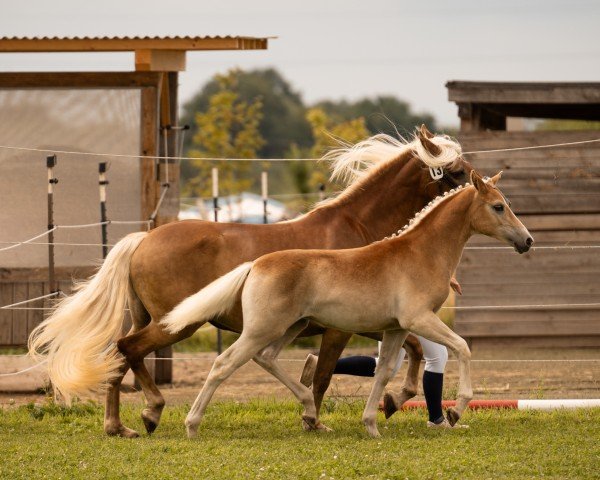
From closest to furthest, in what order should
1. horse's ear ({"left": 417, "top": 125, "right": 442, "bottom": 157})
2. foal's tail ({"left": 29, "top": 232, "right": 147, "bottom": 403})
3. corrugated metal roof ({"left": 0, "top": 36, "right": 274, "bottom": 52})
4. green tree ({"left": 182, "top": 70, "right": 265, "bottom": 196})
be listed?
1. foal's tail ({"left": 29, "top": 232, "right": 147, "bottom": 403})
2. horse's ear ({"left": 417, "top": 125, "right": 442, "bottom": 157})
3. corrugated metal roof ({"left": 0, "top": 36, "right": 274, "bottom": 52})
4. green tree ({"left": 182, "top": 70, "right": 265, "bottom": 196})

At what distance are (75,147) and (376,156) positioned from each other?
4321 mm

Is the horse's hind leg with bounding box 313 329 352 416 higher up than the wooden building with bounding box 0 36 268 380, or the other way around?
the wooden building with bounding box 0 36 268 380

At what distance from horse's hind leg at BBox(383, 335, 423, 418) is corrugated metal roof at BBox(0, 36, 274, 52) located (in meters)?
4.55

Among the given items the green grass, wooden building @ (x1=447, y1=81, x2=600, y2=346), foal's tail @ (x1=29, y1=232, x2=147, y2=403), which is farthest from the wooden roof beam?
the green grass

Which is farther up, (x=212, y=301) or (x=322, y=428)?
(x=212, y=301)

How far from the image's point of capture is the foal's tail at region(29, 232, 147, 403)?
7953 mm

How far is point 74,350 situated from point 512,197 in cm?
666

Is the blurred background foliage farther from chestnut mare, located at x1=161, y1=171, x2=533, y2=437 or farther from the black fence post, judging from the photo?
chestnut mare, located at x1=161, y1=171, x2=533, y2=437

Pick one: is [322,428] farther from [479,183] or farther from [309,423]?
[479,183]

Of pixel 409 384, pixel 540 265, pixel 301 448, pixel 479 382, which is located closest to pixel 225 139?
pixel 540 265

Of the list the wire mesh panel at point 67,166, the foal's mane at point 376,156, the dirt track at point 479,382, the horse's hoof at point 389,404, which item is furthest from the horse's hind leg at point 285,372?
the wire mesh panel at point 67,166

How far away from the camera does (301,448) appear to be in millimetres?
6832

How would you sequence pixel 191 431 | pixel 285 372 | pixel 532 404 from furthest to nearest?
pixel 532 404 < pixel 285 372 < pixel 191 431

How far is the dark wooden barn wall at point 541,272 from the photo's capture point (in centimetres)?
1304
